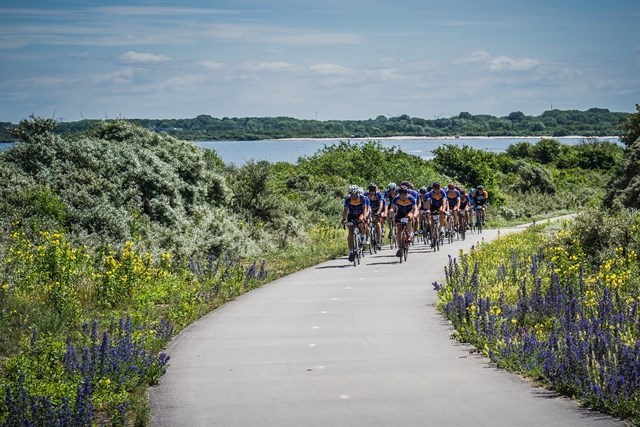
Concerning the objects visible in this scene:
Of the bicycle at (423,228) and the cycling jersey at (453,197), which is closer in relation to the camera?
the bicycle at (423,228)

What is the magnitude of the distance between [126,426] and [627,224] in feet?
40.2

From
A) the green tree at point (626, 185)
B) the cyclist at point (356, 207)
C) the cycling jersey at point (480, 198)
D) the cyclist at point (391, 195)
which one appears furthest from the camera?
the cycling jersey at point (480, 198)

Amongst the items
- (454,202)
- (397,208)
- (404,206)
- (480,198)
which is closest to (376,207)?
(397,208)

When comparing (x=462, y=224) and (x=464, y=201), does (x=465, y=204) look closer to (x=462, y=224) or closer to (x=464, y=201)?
(x=464, y=201)

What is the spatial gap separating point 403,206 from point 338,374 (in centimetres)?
1347

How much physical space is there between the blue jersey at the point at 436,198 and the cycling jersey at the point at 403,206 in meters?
4.77

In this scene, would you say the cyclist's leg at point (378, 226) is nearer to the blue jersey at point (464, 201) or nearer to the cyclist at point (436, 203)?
the cyclist at point (436, 203)

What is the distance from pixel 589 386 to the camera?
28.9 ft

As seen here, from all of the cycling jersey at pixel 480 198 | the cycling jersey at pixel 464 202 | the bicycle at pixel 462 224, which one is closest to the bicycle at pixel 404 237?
the bicycle at pixel 462 224

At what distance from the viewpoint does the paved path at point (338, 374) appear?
863 cm

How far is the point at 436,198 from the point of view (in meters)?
28.8

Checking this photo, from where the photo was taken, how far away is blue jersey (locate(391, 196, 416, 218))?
77.5 ft

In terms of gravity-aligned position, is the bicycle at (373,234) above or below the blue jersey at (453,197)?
below

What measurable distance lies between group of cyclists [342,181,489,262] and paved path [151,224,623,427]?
6.51 m
